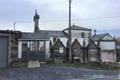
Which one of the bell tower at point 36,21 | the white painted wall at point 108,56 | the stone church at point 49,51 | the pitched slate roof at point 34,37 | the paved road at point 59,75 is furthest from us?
the bell tower at point 36,21

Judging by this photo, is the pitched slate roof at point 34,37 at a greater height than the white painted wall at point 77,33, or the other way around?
the white painted wall at point 77,33

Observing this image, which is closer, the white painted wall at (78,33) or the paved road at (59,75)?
the paved road at (59,75)

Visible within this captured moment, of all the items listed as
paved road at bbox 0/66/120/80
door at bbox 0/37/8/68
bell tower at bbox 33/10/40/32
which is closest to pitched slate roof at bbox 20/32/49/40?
door at bbox 0/37/8/68

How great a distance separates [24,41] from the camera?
131 ft

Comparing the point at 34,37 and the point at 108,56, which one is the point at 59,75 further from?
the point at 108,56

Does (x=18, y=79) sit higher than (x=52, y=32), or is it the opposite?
(x=52, y=32)

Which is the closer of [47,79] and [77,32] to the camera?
[47,79]

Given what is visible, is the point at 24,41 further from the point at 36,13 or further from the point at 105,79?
the point at 105,79

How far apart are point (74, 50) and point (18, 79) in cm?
2658

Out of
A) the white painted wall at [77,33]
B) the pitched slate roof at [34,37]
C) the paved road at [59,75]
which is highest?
the white painted wall at [77,33]

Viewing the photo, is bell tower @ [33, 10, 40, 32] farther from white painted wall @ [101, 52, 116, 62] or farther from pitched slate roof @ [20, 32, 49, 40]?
white painted wall @ [101, 52, 116, 62]

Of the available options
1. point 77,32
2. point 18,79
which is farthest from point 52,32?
point 18,79

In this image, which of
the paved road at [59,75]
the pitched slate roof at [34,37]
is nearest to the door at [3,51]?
the pitched slate roof at [34,37]

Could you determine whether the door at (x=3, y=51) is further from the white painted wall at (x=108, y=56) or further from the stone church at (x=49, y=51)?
the white painted wall at (x=108, y=56)
